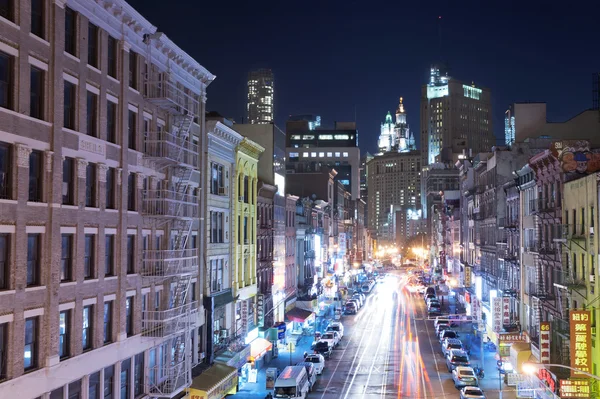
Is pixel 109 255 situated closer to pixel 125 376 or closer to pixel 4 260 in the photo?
pixel 125 376

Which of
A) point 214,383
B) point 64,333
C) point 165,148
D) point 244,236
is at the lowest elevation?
point 214,383

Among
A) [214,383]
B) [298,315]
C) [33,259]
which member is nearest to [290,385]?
[214,383]

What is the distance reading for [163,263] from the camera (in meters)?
33.0

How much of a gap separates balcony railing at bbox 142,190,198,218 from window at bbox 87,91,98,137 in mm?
5460

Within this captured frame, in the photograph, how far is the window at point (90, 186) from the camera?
87.6 ft

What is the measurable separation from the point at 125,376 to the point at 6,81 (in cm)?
1393

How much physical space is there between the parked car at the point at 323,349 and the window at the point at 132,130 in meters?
35.7

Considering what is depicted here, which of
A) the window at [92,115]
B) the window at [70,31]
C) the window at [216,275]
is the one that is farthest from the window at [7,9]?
the window at [216,275]

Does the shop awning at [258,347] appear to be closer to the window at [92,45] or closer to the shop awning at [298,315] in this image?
the shop awning at [298,315]

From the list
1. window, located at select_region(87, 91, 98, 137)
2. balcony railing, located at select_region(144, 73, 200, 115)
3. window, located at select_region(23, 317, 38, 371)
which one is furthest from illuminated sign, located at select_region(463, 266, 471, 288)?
window, located at select_region(23, 317, 38, 371)

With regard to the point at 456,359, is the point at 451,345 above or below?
above

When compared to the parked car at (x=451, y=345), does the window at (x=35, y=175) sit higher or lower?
higher

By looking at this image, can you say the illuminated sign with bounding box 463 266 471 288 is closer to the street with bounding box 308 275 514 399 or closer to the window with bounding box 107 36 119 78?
the street with bounding box 308 275 514 399

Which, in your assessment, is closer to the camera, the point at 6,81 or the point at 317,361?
the point at 6,81
